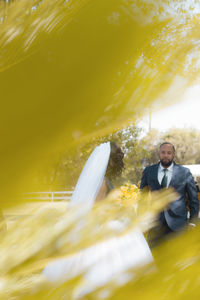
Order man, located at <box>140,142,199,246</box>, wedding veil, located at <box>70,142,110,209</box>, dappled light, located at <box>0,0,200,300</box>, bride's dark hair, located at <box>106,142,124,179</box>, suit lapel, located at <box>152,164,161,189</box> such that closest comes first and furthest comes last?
dappled light, located at <box>0,0,200,300</box>, wedding veil, located at <box>70,142,110,209</box>, bride's dark hair, located at <box>106,142,124,179</box>, man, located at <box>140,142,199,246</box>, suit lapel, located at <box>152,164,161,189</box>

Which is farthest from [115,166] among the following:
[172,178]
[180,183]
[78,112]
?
[78,112]

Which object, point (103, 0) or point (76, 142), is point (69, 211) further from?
point (103, 0)

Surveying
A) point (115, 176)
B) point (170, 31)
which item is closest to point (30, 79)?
point (170, 31)

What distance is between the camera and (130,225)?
27 centimetres

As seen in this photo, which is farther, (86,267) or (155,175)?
(155,175)

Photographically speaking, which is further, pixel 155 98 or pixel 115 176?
pixel 115 176

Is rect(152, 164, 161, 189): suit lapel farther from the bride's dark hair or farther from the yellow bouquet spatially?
the yellow bouquet

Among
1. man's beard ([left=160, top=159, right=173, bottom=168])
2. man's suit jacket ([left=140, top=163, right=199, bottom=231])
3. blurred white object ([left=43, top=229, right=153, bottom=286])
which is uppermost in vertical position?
blurred white object ([left=43, top=229, right=153, bottom=286])

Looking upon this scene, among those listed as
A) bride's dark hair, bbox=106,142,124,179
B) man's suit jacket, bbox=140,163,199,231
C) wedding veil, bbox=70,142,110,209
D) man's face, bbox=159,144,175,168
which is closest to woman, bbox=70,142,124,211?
wedding veil, bbox=70,142,110,209

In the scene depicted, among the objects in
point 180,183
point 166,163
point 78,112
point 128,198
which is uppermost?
point 78,112

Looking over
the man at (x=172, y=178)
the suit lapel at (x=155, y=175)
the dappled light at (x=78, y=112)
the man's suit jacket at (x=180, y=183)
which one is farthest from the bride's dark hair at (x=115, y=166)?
the dappled light at (x=78, y=112)

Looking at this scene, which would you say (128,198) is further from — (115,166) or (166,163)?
(166,163)

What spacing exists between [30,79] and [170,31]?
13cm

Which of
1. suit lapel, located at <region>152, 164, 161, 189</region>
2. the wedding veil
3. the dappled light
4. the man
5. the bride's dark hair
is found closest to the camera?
the dappled light
